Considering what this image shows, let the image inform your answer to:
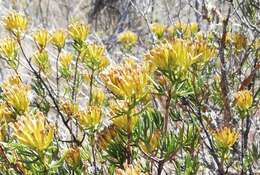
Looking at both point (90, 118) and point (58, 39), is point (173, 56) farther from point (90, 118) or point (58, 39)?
point (58, 39)

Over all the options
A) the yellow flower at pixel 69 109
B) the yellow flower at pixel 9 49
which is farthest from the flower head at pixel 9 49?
the yellow flower at pixel 69 109

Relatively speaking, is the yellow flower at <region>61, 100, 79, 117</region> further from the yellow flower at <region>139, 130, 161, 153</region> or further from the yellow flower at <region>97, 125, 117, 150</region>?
the yellow flower at <region>139, 130, 161, 153</region>

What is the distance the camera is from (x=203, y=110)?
74.2 inches

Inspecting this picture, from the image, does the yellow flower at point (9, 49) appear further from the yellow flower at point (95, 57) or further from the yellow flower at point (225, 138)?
the yellow flower at point (225, 138)

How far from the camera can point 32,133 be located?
934mm

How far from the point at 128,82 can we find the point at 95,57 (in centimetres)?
65

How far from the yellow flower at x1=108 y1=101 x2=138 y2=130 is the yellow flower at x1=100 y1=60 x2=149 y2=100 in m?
0.03

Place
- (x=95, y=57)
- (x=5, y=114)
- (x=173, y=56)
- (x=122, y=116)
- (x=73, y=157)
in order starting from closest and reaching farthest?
(x=173, y=56) < (x=122, y=116) < (x=73, y=157) < (x=5, y=114) < (x=95, y=57)

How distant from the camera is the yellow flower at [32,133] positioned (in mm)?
931

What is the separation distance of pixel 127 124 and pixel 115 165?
6.1 inches

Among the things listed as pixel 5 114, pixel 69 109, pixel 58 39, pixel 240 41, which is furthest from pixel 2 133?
pixel 240 41

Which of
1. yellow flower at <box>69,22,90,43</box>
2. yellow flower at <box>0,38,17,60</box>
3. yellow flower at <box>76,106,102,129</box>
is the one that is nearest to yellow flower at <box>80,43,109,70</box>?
yellow flower at <box>69,22,90,43</box>

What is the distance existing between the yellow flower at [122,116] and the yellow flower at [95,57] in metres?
0.54

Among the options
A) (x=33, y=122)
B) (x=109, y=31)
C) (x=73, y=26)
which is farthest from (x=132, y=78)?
(x=109, y=31)
